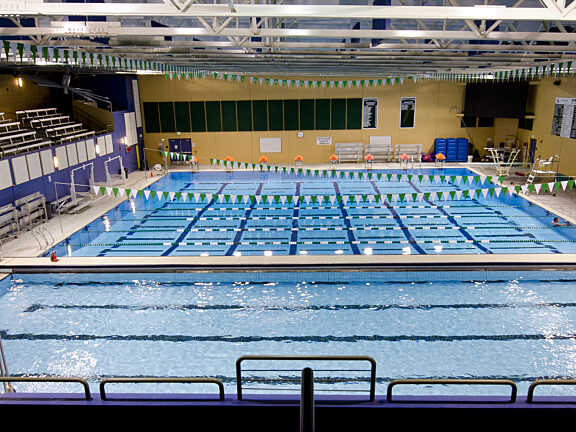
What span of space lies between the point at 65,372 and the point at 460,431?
17.0 feet

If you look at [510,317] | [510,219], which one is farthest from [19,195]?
[510,219]

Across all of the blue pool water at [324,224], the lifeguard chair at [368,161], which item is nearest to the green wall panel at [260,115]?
the lifeguard chair at [368,161]

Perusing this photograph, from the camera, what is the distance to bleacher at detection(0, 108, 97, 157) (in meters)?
11.9

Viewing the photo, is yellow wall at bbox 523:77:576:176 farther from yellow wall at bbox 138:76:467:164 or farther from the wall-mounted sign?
the wall-mounted sign

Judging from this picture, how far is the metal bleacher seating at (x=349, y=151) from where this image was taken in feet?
66.5

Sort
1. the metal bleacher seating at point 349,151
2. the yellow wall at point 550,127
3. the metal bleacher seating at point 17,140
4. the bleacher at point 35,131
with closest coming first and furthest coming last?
the metal bleacher seating at point 17,140 < the bleacher at point 35,131 < the yellow wall at point 550,127 < the metal bleacher seating at point 349,151

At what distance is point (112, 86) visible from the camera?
18453 millimetres

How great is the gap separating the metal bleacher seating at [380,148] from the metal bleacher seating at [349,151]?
1.35 feet

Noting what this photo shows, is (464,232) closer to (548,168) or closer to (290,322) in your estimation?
(290,322)

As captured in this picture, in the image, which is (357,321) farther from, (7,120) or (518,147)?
(518,147)

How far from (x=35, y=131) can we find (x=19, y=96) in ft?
7.86

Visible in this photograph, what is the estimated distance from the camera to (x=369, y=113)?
2048cm

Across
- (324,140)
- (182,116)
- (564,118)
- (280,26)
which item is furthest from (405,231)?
(182,116)

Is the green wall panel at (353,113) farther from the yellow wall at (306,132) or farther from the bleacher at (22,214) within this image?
the bleacher at (22,214)
